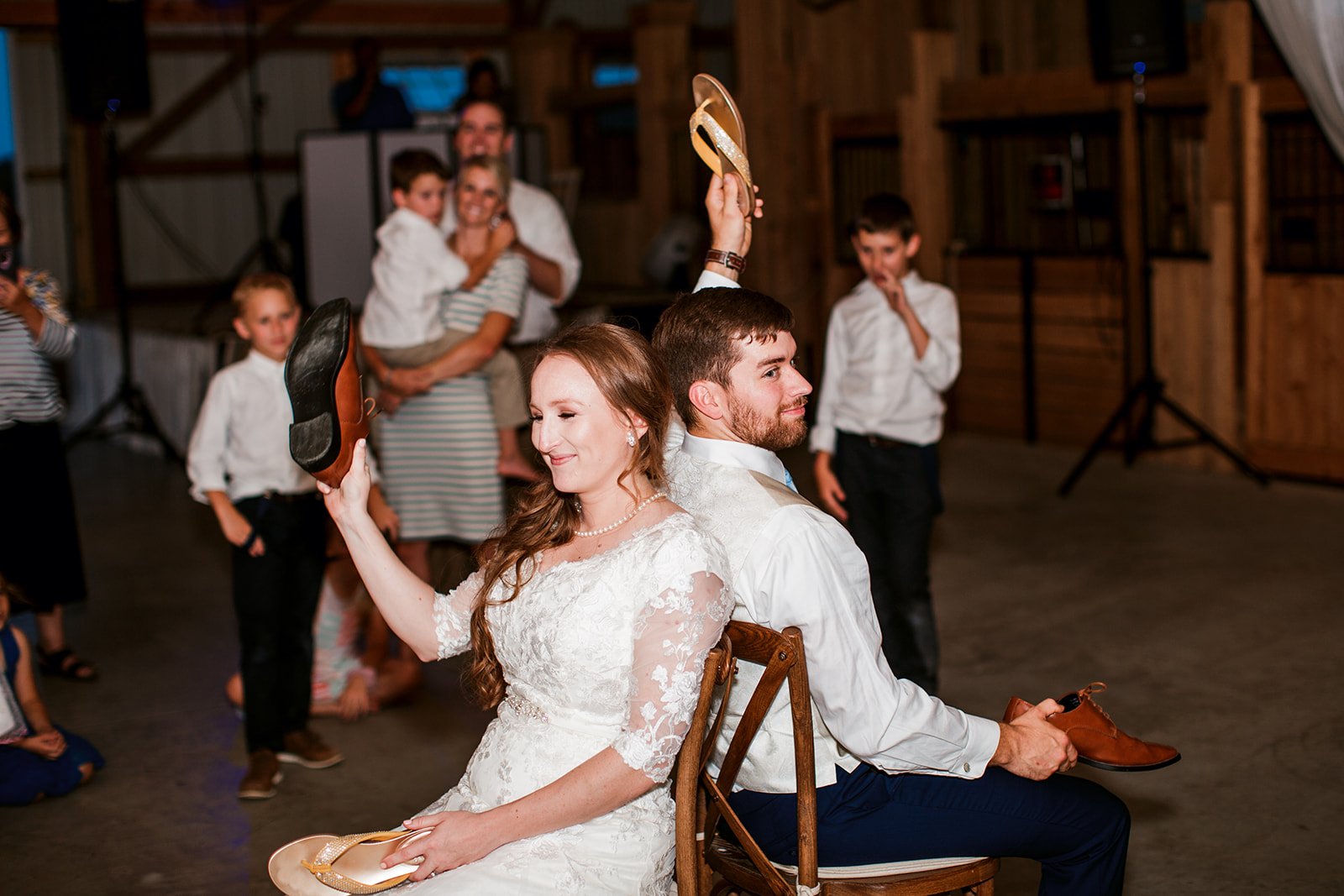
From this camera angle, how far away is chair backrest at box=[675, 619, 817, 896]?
1.81 meters

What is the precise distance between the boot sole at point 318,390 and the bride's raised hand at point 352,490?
8 cm

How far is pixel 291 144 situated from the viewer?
492 inches

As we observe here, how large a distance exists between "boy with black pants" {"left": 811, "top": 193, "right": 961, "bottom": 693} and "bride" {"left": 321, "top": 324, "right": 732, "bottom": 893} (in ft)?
5.32

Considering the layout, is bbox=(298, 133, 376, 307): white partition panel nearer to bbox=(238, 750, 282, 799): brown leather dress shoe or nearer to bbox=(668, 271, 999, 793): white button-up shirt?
bbox=(238, 750, 282, 799): brown leather dress shoe

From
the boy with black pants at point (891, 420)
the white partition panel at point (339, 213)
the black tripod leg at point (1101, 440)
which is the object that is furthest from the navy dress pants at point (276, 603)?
the white partition panel at point (339, 213)

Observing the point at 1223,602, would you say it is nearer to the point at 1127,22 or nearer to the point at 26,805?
the point at 1127,22

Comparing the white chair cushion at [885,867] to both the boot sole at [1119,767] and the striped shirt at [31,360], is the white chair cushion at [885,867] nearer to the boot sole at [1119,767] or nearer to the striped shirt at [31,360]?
the boot sole at [1119,767]

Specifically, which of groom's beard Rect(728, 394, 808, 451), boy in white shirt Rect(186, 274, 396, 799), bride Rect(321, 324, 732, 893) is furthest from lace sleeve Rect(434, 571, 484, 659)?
boy in white shirt Rect(186, 274, 396, 799)

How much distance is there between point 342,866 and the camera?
178cm

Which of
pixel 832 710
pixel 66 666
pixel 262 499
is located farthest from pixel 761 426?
pixel 66 666

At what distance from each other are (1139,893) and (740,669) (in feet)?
3.94

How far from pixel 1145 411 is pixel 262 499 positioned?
4597mm

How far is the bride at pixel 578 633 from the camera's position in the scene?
179 cm

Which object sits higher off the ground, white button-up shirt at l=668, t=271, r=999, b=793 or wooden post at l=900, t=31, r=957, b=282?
wooden post at l=900, t=31, r=957, b=282
